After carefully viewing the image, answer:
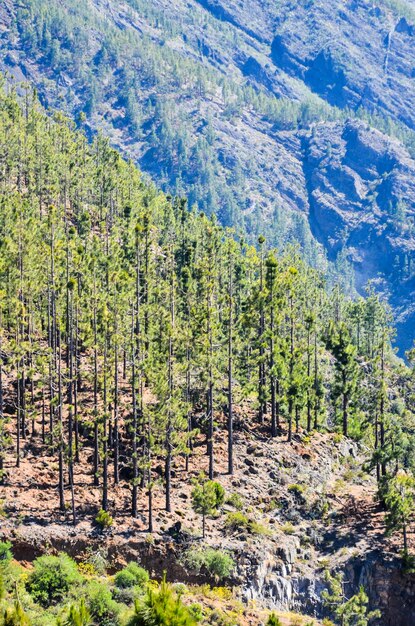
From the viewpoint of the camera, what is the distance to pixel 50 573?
40.5m

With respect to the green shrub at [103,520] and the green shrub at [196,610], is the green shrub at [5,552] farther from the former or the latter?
the green shrub at [196,610]

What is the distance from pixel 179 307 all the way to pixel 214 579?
119ft

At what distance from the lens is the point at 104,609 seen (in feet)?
120

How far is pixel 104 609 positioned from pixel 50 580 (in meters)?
4.84

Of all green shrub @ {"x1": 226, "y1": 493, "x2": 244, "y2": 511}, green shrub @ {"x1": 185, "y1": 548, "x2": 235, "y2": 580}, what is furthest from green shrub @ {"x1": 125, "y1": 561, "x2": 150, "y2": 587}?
green shrub @ {"x1": 226, "y1": 493, "x2": 244, "y2": 511}

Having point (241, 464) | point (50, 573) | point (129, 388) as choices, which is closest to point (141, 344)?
point (129, 388)

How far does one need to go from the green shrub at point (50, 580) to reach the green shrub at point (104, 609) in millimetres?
2766

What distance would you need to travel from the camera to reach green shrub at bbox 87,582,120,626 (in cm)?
3625

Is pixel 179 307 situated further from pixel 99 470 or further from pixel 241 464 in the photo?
pixel 99 470

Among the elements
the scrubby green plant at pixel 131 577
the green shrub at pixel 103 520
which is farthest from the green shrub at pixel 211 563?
the green shrub at pixel 103 520

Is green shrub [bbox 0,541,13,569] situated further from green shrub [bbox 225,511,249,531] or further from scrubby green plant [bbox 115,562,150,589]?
green shrub [bbox 225,511,249,531]

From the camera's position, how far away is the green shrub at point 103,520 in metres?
47.4

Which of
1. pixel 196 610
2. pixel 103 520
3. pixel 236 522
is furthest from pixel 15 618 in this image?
pixel 236 522

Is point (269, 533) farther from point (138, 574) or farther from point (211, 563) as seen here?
point (138, 574)
